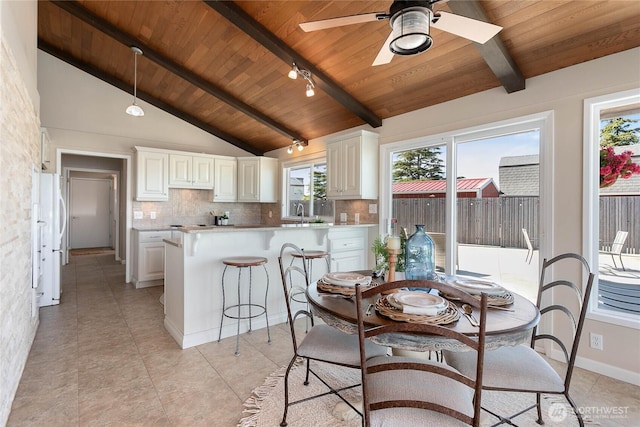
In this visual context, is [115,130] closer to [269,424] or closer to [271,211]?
[271,211]

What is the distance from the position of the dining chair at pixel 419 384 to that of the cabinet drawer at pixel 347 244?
8.13 ft

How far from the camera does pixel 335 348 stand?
1693 millimetres

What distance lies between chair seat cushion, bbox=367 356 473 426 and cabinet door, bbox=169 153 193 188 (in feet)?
16.4

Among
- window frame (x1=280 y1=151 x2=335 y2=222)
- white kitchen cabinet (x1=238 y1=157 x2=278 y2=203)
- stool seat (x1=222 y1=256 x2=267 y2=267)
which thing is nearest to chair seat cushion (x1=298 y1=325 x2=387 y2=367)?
stool seat (x1=222 y1=256 x2=267 y2=267)

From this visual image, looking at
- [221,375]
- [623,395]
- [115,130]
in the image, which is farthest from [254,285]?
[115,130]

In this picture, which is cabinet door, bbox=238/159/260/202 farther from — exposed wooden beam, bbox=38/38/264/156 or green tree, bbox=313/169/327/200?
green tree, bbox=313/169/327/200

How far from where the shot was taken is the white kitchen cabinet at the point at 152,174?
505cm

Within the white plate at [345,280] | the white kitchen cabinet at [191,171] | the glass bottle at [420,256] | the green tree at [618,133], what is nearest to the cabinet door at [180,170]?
the white kitchen cabinet at [191,171]

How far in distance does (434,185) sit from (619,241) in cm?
165

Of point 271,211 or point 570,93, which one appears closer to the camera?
point 570,93

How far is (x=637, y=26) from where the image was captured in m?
2.10

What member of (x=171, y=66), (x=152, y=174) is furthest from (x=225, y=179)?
(x=171, y=66)

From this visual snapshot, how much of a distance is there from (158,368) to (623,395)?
3.30 m

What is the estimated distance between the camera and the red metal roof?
3259mm
